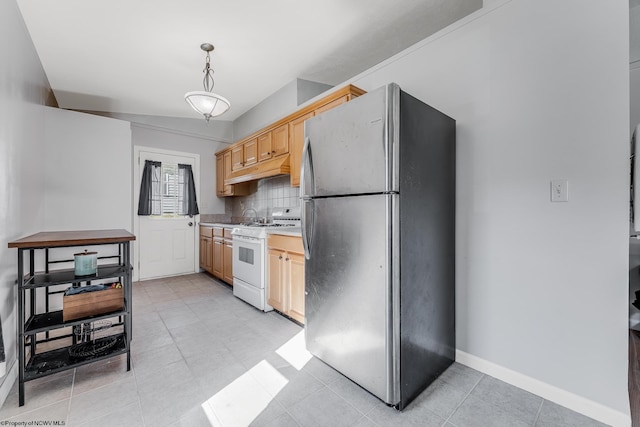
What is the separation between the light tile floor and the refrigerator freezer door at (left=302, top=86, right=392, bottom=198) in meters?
1.22

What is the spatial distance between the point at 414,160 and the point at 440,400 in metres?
1.41

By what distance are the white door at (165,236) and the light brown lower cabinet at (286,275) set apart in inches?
98.1

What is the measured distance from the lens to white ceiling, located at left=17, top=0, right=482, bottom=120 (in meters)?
2.14

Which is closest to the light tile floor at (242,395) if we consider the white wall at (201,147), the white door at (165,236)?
the white door at (165,236)

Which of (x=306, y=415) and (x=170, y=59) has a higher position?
(x=170, y=59)

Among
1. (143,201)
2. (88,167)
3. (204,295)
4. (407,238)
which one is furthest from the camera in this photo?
(143,201)

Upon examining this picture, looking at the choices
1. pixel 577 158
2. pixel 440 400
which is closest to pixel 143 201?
pixel 440 400

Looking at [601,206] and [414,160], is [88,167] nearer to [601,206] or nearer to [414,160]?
[414,160]

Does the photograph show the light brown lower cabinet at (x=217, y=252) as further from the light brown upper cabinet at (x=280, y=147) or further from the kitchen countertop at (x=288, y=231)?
the kitchen countertop at (x=288, y=231)

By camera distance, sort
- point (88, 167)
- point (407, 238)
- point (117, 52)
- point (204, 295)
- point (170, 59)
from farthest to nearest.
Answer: point (204, 295) → point (88, 167) → point (170, 59) → point (117, 52) → point (407, 238)

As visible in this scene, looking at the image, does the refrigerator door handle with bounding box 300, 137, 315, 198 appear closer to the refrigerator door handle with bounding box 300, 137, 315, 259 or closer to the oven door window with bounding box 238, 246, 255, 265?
the refrigerator door handle with bounding box 300, 137, 315, 259

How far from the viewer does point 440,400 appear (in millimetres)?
1629

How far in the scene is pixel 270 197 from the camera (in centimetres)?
432

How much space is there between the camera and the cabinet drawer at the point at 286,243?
2.52 metres
